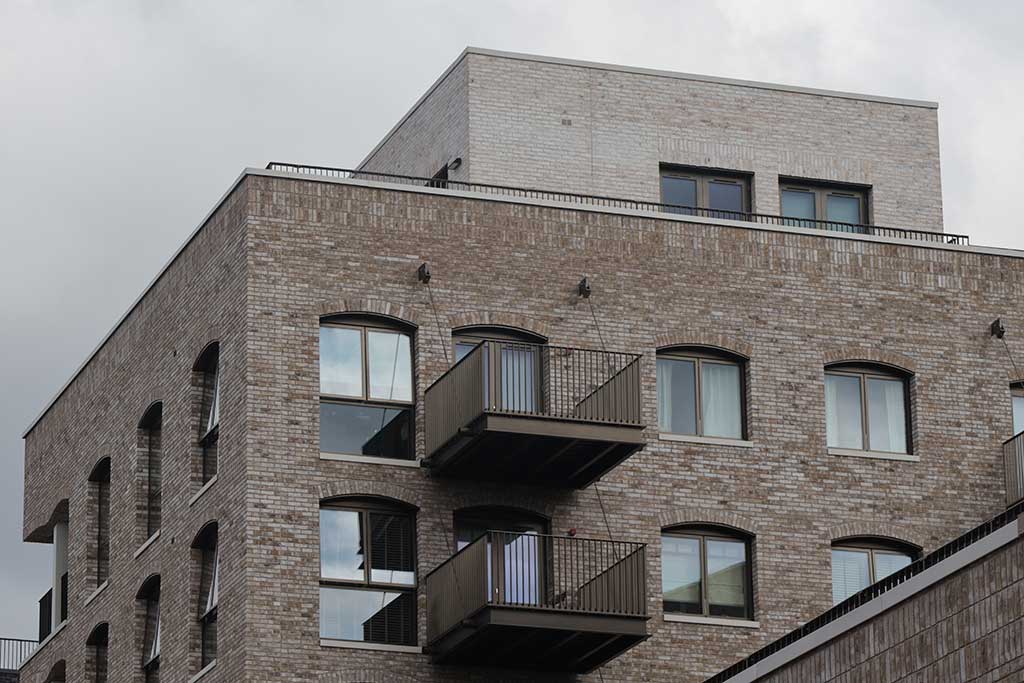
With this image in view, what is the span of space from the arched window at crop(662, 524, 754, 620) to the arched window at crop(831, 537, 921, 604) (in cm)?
169

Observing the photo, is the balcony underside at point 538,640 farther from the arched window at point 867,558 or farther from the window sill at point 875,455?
the window sill at point 875,455

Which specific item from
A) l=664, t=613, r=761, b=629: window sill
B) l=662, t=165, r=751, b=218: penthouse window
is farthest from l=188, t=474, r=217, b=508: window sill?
l=662, t=165, r=751, b=218: penthouse window

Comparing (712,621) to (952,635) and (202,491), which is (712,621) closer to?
(202,491)

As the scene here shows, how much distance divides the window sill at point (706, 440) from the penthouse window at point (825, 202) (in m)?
6.31

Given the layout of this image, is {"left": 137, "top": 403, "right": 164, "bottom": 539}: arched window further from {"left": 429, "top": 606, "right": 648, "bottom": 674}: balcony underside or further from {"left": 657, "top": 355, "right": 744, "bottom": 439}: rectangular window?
{"left": 657, "top": 355, "right": 744, "bottom": 439}: rectangular window

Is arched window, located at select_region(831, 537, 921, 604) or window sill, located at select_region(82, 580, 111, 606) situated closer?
arched window, located at select_region(831, 537, 921, 604)

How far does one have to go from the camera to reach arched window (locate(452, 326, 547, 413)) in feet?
125

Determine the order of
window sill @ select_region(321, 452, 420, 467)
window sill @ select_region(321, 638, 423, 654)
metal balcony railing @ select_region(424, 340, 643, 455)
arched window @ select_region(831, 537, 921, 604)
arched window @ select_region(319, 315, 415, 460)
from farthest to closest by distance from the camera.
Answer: arched window @ select_region(831, 537, 921, 604) → arched window @ select_region(319, 315, 415, 460) → window sill @ select_region(321, 452, 420, 467) → window sill @ select_region(321, 638, 423, 654) → metal balcony railing @ select_region(424, 340, 643, 455)

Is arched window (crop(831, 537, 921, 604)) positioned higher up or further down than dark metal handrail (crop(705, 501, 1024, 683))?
higher up

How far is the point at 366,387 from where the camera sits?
129 ft

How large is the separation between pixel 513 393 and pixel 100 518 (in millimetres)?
12137

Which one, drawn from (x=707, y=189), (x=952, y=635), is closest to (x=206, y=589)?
(x=707, y=189)

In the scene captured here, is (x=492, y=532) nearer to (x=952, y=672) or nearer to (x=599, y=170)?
(x=599, y=170)

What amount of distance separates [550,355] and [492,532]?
403cm
